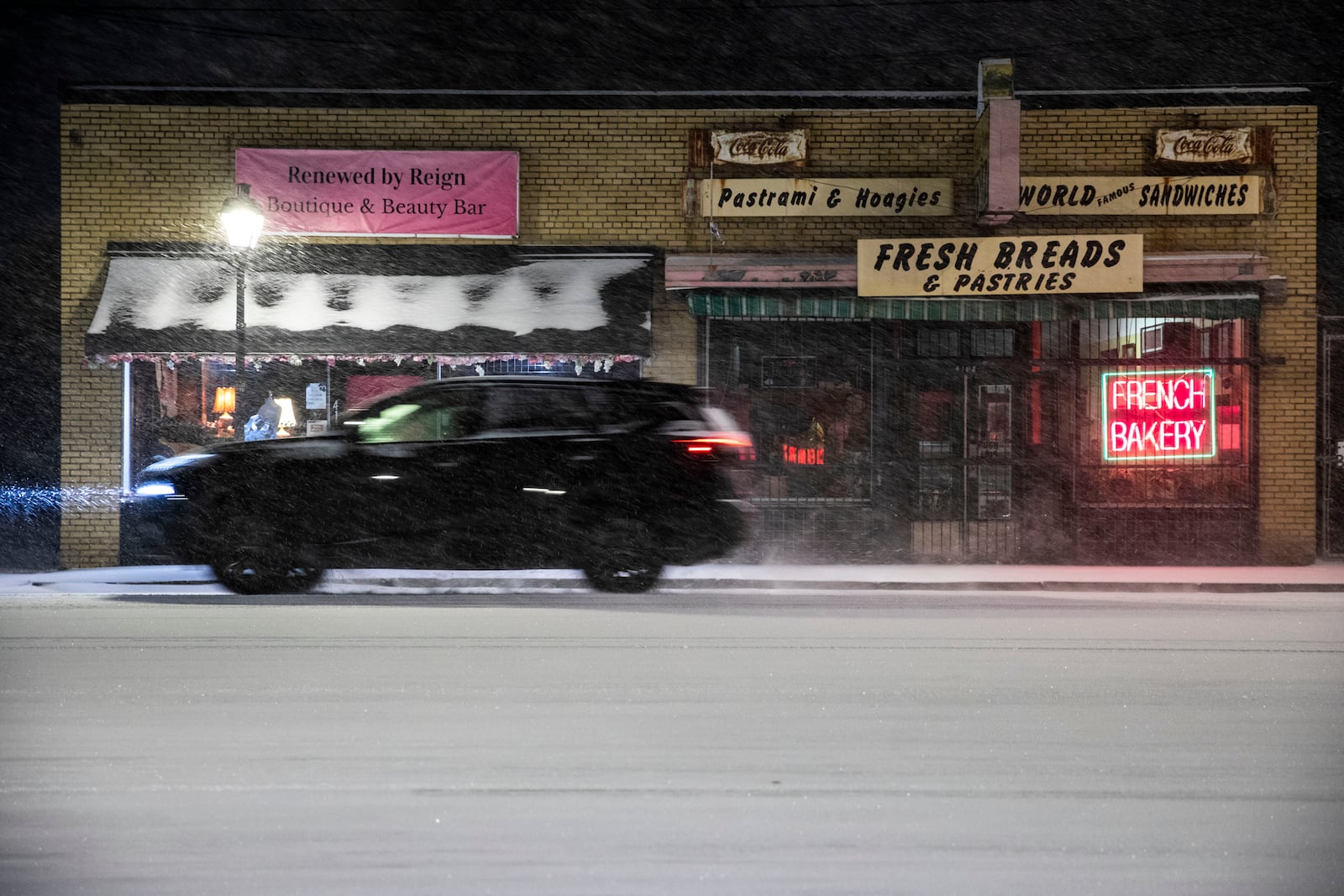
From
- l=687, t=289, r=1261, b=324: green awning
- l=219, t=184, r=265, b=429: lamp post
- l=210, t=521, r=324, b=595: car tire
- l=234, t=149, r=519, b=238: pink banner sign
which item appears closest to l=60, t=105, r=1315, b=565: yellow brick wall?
l=234, t=149, r=519, b=238: pink banner sign

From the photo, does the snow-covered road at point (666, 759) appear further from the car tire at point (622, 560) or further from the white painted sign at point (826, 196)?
the white painted sign at point (826, 196)

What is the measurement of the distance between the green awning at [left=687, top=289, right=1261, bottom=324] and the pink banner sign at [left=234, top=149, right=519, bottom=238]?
2.92m

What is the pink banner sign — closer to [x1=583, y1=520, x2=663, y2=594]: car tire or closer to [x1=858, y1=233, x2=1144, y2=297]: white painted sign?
[x1=858, y1=233, x2=1144, y2=297]: white painted sign

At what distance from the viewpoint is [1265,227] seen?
1781 centimetres

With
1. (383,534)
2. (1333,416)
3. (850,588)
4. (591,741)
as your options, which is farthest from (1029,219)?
(591,741)

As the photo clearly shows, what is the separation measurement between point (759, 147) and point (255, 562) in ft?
28.1

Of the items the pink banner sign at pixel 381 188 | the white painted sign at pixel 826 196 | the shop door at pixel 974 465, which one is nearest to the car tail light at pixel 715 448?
the shop door at pixel 974 465

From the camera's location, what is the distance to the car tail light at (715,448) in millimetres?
12703

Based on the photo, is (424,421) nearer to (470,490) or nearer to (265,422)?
(470,490)

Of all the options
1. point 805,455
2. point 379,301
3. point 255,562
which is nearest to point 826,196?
point 805,455

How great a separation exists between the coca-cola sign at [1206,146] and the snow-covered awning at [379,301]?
6.59 metres

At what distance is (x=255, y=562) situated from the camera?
1278cm

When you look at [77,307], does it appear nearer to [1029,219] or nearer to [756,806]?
[1029,219]

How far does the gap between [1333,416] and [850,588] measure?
26.6ft
